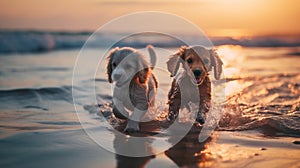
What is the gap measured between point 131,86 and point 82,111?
1392 millimetres

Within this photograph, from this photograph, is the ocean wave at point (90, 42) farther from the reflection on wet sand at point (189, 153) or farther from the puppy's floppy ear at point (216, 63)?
the reflection on wet sand at point (189, 153)

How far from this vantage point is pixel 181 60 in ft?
24.1

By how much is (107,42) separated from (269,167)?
20.2 m

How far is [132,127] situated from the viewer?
20.3ft

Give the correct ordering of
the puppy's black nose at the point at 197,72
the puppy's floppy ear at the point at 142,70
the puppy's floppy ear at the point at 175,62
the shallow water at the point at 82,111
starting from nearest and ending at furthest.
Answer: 1. the shallow water at the point at 82,111
2. the puppy's floppy ear at the point at 142,70
3. the puppy's black nose at the point at 197,72
4. the puppy's floppy ear at the point at 175,62

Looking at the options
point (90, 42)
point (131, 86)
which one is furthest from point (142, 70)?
point (90, 42)

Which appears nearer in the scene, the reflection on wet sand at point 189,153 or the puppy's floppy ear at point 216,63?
the reflection on wet sand at point 189,153

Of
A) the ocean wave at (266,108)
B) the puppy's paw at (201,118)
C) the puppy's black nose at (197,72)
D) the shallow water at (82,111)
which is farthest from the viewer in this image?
the puppy's black nose at (197,72)

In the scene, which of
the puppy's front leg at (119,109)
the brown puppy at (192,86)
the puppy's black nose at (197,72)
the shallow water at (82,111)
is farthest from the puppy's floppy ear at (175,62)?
the puppy's front leg at (119,109)

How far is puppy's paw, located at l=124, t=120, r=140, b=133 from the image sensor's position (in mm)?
6145

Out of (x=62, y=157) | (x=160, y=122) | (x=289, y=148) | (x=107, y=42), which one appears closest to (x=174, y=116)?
(x=160, y=122)

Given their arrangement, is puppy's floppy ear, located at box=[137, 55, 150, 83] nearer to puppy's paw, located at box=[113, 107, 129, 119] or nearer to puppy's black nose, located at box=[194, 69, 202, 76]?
puppy's paw, located at box=[113, 107, 129, 119]

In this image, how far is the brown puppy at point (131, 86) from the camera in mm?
6261

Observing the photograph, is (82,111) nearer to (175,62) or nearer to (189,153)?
(175,62)
